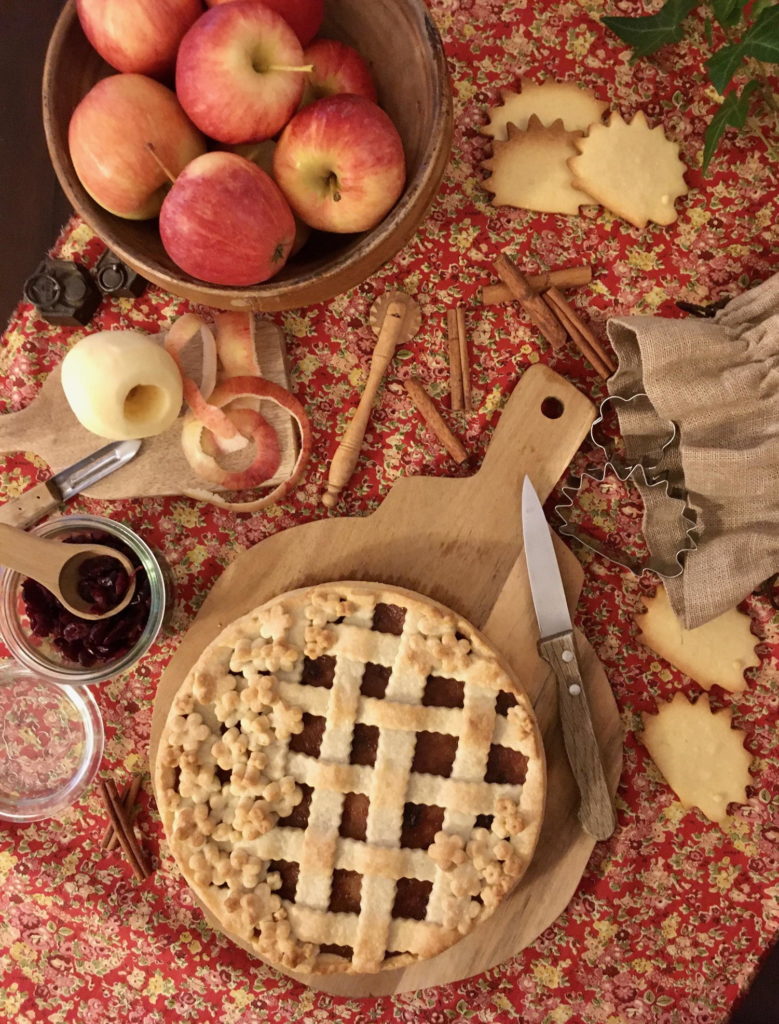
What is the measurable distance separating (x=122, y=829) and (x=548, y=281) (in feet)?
2.82

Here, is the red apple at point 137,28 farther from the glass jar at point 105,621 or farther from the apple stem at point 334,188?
the glass jar at point 105,621

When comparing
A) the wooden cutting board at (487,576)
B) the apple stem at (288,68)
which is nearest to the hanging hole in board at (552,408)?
the wooden cutting board at (487,576)

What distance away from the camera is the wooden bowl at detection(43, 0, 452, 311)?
81 centimetres

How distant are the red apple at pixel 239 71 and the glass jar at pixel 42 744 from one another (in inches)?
27.3

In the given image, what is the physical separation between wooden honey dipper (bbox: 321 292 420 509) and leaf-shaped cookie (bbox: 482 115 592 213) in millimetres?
173

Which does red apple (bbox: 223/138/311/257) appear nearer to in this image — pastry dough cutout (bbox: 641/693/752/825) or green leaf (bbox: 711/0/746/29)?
green leaf (bbox: 711/0/746/29)

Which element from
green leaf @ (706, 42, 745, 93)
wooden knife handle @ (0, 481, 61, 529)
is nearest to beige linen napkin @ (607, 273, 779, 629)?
green leaf @ (706, 42, 745, 93)

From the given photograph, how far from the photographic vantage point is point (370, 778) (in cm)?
98

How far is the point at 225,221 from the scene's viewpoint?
0.79 metres

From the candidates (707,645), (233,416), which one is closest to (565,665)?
(707,645)

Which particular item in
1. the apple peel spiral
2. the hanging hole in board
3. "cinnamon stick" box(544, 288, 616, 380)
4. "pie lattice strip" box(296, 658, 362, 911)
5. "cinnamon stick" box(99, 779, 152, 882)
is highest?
"cinnamon stick" box(544, 288, 616, 380)

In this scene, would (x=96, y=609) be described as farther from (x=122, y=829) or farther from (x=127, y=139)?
(x=127, y=139)

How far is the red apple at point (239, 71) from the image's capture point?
2.49 feet

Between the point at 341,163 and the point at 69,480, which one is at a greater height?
the point at 341,163
